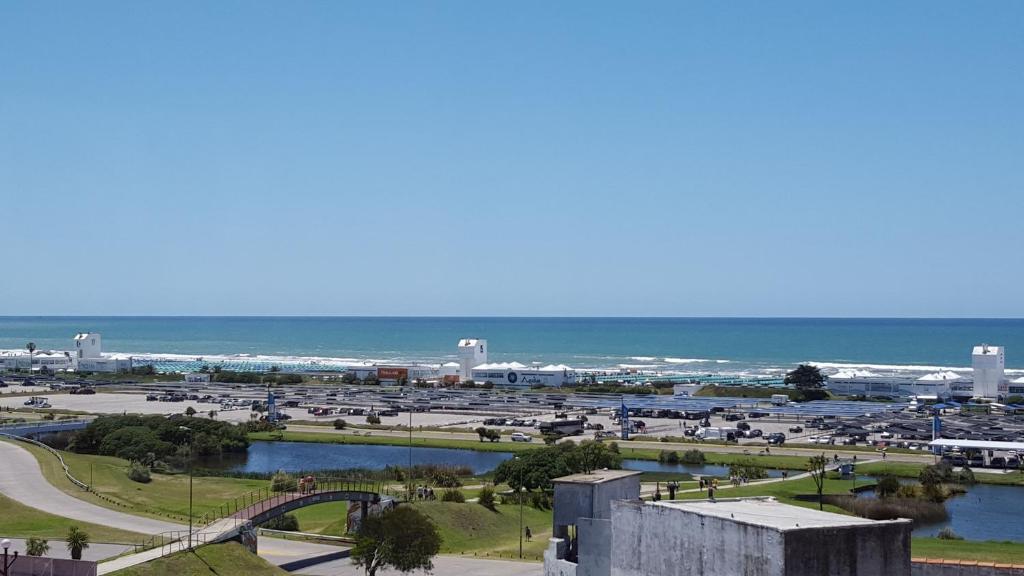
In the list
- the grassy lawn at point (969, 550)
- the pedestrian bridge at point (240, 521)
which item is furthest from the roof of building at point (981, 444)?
the pedestrian bridge at point (240, 521)

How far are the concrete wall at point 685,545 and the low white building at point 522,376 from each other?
110 meters

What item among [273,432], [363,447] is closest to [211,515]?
[363,447]

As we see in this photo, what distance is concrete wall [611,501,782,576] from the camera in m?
19.0

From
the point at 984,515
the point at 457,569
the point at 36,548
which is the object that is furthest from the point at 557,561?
Answer: the point at 984,515

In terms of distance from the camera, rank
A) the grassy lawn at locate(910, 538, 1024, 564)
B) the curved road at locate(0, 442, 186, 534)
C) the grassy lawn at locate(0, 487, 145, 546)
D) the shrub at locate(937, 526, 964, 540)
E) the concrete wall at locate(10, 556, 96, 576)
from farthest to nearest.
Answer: the shrub at locate(937, 526, 964, 540), the curved road at locate(0, 442, 186, 534), the grassy lawn at locate(0, 487, 145, 546), the grassy lawn at locate(910, 538, 1024, 564), the concrete wall at locate(10, 556, 96, 576)

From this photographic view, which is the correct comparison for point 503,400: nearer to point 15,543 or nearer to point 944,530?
point 944,530

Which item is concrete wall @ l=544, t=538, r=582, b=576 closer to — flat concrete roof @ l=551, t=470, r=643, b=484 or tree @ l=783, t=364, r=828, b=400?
flat concrete roof @ l=551, t=470, r=643, b=484

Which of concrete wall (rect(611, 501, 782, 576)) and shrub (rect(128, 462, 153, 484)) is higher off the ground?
concrete wall (rect(611, 501, 782, 576))

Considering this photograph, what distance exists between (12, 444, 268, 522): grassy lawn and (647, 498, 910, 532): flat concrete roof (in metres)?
28.4

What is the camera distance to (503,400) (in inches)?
4390

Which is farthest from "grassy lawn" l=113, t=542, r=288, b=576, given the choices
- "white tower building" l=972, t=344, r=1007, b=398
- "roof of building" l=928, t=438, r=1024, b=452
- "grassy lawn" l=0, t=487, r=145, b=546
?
"white tower building" l=972, t=344, r=1007, b=398

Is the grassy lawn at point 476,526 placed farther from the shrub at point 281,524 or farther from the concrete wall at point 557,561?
the concrete wall at point 557,561

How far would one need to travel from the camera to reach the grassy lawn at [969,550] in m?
35.2

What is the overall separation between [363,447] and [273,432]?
10.5m
